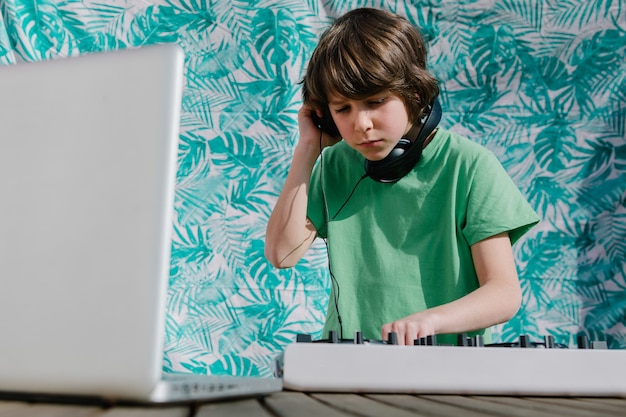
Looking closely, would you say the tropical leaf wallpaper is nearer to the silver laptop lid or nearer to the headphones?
the headphones

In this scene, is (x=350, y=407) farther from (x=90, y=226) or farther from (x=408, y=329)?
(x=408, y=329)

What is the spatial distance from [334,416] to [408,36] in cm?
108

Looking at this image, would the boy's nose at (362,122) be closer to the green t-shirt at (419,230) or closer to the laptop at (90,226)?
the green t-shirt at (419,230)

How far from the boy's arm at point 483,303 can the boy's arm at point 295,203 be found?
383 millimetres

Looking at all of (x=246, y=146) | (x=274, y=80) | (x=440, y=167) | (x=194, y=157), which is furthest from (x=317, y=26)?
(x=440, y=167)

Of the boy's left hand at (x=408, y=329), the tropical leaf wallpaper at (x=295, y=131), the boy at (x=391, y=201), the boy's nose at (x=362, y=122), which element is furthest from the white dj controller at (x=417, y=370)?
the tropical leaf wallpaper at (x=295, y=131)

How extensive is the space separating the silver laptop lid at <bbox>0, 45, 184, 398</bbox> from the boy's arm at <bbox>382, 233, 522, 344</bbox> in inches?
20.5

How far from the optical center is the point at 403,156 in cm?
128

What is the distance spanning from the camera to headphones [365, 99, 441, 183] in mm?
1243

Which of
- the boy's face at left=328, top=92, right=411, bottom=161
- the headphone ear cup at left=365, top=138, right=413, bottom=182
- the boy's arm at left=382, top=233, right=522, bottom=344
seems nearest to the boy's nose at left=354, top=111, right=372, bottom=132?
the boy's face at left=328, top=92, right=411, bottom=161

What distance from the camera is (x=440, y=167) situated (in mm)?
1329

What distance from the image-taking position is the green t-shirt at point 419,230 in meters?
1.25

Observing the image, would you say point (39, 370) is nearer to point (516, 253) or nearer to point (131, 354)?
point (131, 354)

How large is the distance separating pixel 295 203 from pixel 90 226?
0.91m
